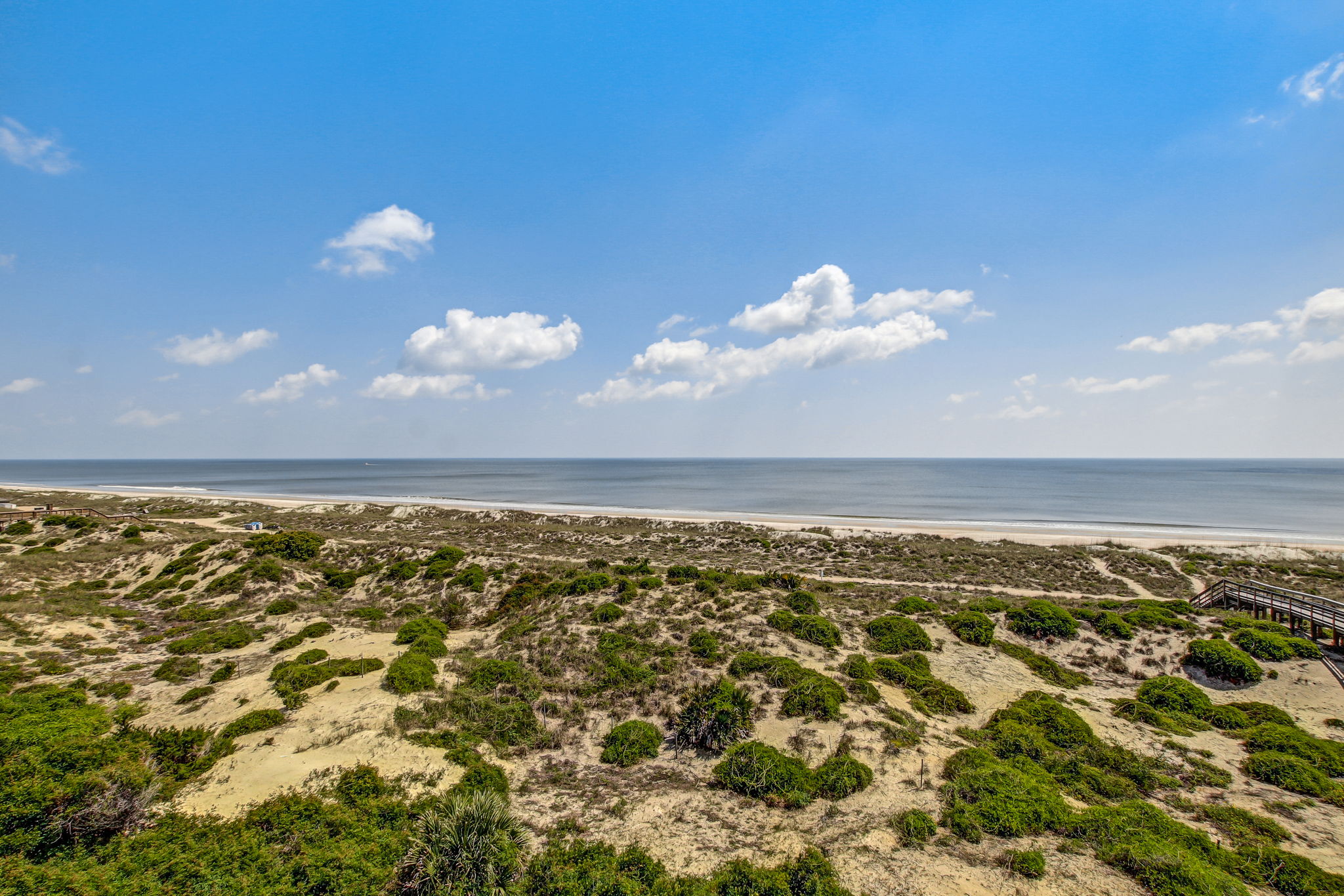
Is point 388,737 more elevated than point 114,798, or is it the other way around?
point 114,798

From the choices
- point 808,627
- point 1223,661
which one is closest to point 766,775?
point 808,627

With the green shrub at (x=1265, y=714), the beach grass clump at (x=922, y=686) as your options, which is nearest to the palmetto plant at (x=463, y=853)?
the beach grass clump at (x=922, y=686)

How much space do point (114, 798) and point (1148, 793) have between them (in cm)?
2183

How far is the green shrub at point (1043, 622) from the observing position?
893 inches

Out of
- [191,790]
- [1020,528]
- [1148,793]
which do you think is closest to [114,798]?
[191,790]

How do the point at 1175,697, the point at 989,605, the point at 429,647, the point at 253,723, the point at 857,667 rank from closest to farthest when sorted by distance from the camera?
the point at 253,723 → the point at 1175,697 → the point at 857,667 → the point at 429,647 → the point at 989,605

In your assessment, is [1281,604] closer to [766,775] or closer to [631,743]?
[766,775]

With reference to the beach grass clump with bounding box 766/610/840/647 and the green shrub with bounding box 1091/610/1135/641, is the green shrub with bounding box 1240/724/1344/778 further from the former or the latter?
the beach grass clump with bounding box 766/610/840/647

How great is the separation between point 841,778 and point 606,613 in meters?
12.5

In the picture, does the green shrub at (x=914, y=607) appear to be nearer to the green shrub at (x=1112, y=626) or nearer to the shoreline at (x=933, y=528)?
the green shrub at (x=1112, y=626)

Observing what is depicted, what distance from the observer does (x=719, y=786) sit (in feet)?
39.0

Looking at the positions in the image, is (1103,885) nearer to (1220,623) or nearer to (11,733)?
(11,733)

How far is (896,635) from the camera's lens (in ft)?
69.5

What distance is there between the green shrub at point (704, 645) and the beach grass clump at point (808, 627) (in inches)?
117
